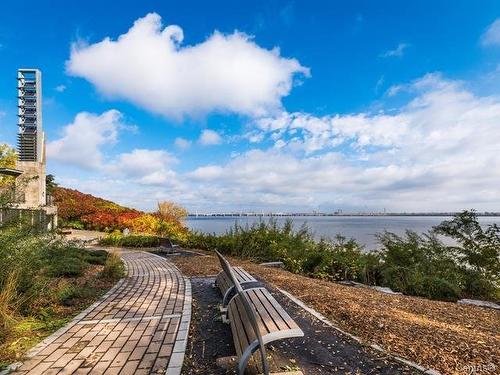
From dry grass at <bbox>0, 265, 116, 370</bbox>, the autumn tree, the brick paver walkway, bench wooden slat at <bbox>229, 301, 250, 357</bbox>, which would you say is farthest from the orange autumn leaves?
bench wooden slat at <bbox>229, 301, 250, 357</bbox>

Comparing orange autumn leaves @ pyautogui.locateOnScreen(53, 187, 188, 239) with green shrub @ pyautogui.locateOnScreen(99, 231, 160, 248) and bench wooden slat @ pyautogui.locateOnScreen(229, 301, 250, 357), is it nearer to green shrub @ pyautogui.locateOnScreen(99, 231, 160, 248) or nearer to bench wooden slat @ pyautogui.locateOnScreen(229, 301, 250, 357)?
green shrub @ pyautogui.locateOnScreen(99, 231, 160, 248)

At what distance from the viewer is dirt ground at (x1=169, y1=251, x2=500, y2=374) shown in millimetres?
3217

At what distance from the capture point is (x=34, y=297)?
4949mm

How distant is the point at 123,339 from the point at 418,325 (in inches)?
149

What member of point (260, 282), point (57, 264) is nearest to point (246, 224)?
point (260, 282)

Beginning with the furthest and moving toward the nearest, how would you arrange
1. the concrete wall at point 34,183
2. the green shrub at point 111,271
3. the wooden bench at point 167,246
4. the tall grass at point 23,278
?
the concrete wall at point 34,183, the wooden bench at point 167,246, the green shrub at point 111,271, the tall grass at point 23,278

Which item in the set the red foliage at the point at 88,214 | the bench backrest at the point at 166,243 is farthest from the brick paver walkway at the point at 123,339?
the red foliage at the point at 88,214

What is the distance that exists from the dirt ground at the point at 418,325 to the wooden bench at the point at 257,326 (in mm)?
1224

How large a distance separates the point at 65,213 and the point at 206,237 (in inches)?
593

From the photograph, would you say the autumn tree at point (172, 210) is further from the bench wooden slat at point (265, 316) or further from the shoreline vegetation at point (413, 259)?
the bench wooden slat at point (265, 316)

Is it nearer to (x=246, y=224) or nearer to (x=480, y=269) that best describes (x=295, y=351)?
(x=480, y=269)

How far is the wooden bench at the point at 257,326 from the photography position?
103 inches

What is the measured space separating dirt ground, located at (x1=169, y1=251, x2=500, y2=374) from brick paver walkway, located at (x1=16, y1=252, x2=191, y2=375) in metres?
2.16

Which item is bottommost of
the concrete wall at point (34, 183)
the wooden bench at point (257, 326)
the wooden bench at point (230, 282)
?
the wooden bench at point (230, 282)
